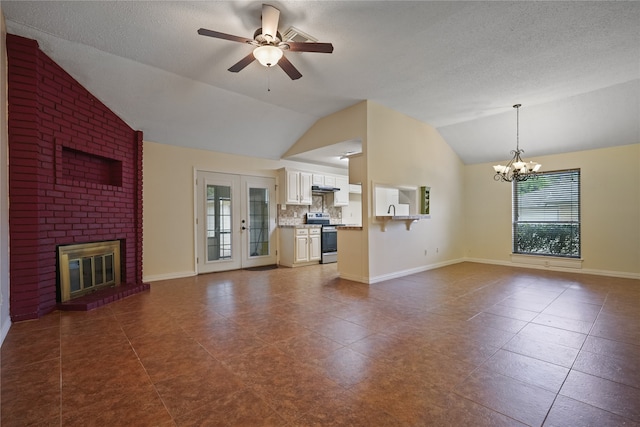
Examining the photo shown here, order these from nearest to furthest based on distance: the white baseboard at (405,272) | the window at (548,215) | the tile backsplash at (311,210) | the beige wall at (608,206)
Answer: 1. the white baseboard at (405,272)
2. the beige wall at (608,206)
3. the window at (548,215)
4. the tile backsplash at (311,210)

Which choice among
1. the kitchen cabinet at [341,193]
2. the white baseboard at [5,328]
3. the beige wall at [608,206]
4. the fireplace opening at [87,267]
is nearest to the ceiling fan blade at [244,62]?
Result: the fireplace opening at [87,267]

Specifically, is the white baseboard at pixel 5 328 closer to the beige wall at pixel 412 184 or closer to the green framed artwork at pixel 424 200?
the beige wall at pixel 412 184

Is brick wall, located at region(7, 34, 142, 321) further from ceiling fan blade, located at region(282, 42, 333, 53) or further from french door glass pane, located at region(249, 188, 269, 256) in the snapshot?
ceiling fan blade, located at region(282, 42, 333, 53)

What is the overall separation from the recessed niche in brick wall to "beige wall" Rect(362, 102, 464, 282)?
3912 millimetres

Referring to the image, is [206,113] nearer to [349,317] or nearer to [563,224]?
[349,317]

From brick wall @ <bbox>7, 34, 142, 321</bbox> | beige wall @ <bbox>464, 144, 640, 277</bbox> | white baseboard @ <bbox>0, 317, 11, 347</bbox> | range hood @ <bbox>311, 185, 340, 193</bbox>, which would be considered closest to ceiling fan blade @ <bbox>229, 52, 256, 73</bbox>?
brick wall @ <bbox>7, 34, 142, 321</bbox>

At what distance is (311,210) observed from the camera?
24.7 ft

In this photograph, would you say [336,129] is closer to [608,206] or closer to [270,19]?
[270,19]

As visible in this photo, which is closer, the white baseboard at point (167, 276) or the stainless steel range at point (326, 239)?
the white baseboard at point (167, 276)

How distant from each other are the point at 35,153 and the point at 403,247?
210 inches

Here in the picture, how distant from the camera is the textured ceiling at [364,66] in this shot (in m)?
2.73

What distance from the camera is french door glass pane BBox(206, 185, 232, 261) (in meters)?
5.87

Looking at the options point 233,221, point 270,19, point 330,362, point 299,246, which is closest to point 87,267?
point 233,221

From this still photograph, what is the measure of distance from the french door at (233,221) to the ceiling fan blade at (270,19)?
12.4 ft
